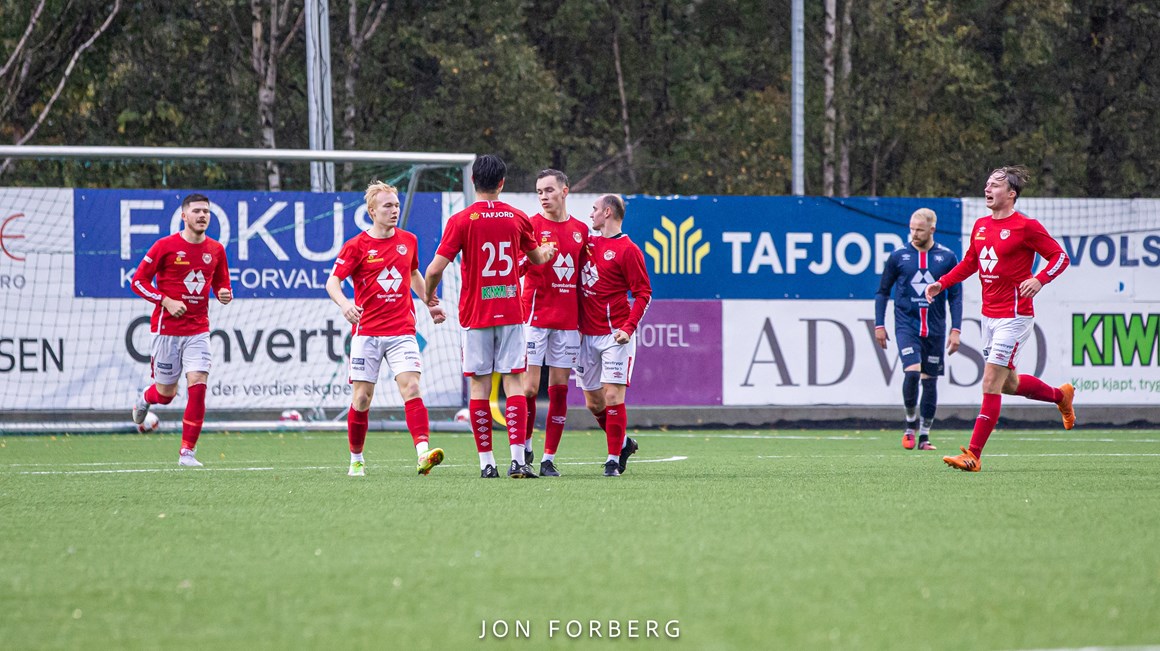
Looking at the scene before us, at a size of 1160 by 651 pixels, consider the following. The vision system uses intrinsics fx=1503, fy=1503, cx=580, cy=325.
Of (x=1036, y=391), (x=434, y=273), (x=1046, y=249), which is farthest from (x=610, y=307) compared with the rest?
(x=1036, y=391)

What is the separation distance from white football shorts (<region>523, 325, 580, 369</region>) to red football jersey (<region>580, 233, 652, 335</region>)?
7.7 inches

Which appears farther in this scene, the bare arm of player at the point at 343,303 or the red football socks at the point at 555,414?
the red football socks at the point at 555,414

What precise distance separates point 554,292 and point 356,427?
1605 mm

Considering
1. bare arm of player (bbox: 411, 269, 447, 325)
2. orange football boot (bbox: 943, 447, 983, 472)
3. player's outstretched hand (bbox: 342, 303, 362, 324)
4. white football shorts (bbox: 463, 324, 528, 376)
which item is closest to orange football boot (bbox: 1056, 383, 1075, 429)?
orange football boot (bbox: 943, 447, 983, 472)

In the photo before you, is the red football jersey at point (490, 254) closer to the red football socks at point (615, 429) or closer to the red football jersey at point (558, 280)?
the red football jersey at point (558, 280)

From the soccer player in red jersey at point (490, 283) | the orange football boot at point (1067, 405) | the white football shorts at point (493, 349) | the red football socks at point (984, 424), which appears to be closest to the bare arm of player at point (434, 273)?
the soccer player in red jersey at point (490, 283)

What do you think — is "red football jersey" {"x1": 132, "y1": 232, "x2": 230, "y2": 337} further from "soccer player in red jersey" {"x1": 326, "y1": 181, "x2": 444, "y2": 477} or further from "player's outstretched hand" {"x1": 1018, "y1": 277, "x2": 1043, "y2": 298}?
"player's outstretched hand" {"x1": 1018, "y1": 277, "x2": 1043, "y2": 298}

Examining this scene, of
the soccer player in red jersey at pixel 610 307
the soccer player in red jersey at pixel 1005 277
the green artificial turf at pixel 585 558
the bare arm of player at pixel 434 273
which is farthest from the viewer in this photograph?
the soccer player in red jersey at pixel 1005 277

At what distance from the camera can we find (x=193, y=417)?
37.5 ft

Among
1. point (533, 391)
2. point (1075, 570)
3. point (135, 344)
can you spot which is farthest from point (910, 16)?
point (1075, 570)

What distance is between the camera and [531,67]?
3097 cm

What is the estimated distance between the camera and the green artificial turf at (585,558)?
14.7 ft

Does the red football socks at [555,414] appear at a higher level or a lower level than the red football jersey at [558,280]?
lower

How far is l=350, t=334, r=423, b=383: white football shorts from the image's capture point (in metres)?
9.89
